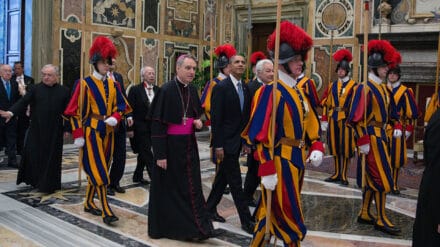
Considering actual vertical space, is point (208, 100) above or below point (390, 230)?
above

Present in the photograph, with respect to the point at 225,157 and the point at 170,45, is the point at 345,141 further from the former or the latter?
the point at 170,45

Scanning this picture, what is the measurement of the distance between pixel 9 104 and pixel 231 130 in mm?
4614

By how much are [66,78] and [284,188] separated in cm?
766

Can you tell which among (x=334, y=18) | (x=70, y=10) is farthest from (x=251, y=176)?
(x=334, y=18)

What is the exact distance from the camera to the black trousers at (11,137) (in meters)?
7.55

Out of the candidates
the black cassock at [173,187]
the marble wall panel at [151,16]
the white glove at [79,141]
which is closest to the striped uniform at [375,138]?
the black cassock at [173,187]

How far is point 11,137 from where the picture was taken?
25.1 ft

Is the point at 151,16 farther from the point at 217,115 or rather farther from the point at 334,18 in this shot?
the point at 217,115

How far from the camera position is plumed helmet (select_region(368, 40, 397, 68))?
479 centimetres

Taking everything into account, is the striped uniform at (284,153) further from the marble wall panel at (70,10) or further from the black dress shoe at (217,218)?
the marble wall panel at (70,10)

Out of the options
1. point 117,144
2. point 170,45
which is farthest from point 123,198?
point 170,45

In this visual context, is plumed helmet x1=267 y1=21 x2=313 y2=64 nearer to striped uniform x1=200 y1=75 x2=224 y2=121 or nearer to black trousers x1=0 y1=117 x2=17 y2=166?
striped uniform x1=200 y1=75 x2=224 y2=121

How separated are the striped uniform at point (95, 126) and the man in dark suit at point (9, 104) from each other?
3113 mm

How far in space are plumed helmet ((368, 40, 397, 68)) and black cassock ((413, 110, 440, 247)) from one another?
223cm
